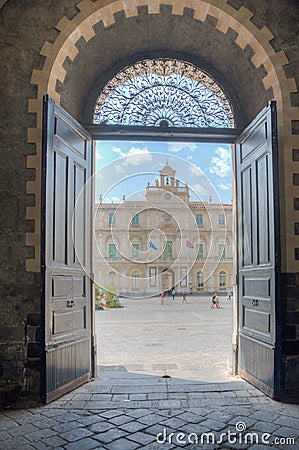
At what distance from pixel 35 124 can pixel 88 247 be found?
4.75ft

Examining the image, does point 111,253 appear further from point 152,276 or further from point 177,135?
point 177,135

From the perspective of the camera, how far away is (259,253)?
4.30 metres

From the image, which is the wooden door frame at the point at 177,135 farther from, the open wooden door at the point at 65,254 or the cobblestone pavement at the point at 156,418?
the cobblestone pavement at the point at 156,418

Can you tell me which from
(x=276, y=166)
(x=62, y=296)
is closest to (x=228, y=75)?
(x=276, y=166)

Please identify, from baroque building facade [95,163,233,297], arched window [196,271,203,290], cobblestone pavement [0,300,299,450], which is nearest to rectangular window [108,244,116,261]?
baroque building facade [95,163,233,297]

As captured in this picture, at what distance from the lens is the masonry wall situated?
3.94 m

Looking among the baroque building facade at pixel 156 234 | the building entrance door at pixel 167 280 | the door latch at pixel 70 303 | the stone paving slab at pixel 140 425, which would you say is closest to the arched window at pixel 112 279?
the baroque building facade at pixel 156 234

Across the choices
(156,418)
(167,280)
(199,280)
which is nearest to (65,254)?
(156,418)

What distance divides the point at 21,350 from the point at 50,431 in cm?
106

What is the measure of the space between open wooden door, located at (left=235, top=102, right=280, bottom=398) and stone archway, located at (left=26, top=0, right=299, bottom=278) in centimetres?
24

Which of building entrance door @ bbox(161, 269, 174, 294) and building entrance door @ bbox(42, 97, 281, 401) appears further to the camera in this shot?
building entrance door @ bbox(161, 269, 174, 294)

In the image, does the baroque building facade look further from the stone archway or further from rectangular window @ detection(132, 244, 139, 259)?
the stone archway

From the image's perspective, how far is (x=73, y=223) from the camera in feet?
14.5

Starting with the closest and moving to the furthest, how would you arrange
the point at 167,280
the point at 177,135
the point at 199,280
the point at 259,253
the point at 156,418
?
1. the point at 156,418
2. the point at 259,253
3. the point at 177,135
4. the point at 167,280
5. the point at 199,280
